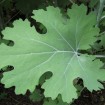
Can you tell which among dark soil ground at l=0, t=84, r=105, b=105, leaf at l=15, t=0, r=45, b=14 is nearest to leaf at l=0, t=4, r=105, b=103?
leaf at l=15, t=0, r=45, b=14

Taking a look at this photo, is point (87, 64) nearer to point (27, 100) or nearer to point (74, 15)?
point (74, 15)

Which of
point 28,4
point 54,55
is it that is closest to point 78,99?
point 28,4

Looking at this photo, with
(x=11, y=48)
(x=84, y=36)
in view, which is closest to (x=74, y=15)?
(x=84, y=36)

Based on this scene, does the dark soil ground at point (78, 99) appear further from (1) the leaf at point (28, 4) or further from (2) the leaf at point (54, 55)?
(2) the leaf at point (54, 55)

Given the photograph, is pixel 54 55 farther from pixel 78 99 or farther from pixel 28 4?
pixel 78 99

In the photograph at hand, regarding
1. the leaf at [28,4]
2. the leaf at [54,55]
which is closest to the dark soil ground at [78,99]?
the leaf at [28,4]

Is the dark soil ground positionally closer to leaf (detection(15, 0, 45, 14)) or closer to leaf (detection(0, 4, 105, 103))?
leaf (detection(15, 0, 45, 14))
